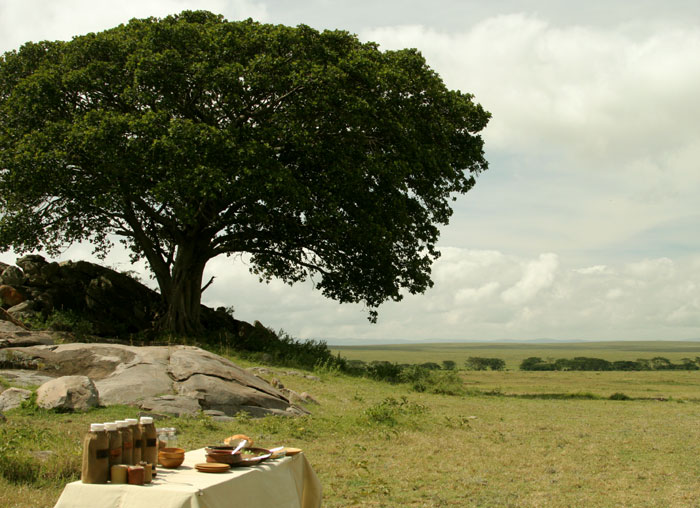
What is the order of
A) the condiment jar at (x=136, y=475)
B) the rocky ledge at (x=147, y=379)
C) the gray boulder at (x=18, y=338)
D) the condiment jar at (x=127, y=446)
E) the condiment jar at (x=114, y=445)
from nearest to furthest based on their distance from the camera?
1. the condiment jar at (x=136, y=475)
2. the condiment jar at (x=114, y=445)
3. the condiment jar at (x=127, y=446)
4. the rocky ledge at (x=147, y=379)
5. the gray boulder at (x=18, y=338)

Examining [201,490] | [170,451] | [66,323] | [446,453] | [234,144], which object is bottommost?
[446,453]

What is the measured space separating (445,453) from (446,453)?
2 centimetres

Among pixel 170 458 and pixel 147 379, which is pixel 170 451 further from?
pixel 147 379

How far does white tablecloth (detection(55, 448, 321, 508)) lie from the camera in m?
5.14

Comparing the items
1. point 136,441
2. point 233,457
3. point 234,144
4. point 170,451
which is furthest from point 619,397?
point 136,441

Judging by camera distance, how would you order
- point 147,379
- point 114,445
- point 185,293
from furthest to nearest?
point 185,293
point 147,379
point 114,445

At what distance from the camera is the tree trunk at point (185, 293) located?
27719mm

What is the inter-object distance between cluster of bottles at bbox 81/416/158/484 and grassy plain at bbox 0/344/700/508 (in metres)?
Result: 2.64

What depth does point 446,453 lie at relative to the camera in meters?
12.1

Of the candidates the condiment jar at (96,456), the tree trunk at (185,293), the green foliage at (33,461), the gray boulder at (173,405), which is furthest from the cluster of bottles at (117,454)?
the tree trunk at (185,293)

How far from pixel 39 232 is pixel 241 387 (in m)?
15.7

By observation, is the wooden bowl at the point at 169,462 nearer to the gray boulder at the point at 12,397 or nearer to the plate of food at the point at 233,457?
the plate of food at the point at 233,457

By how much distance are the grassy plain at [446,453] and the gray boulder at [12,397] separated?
0.47 m

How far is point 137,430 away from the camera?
5840mm
